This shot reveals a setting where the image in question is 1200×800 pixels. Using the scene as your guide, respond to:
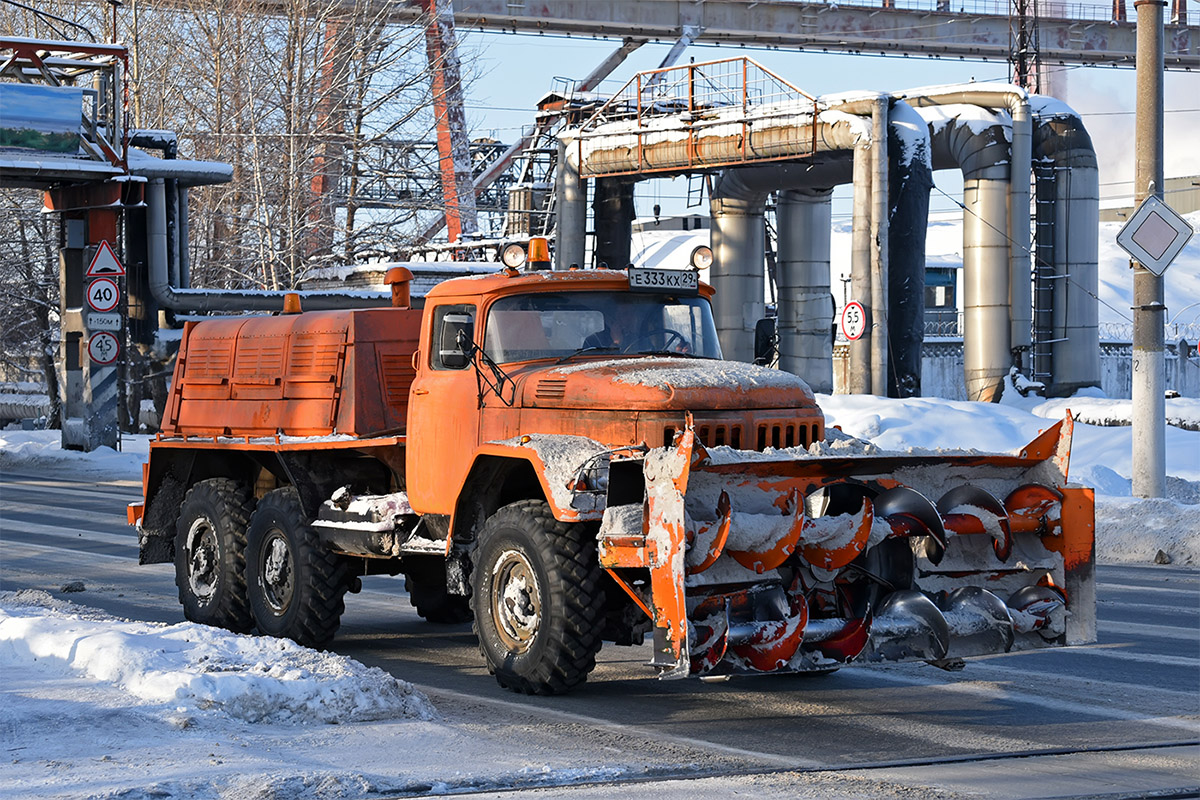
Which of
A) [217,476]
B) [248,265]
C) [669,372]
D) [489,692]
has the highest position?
[248,265]

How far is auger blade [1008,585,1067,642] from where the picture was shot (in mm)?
8359

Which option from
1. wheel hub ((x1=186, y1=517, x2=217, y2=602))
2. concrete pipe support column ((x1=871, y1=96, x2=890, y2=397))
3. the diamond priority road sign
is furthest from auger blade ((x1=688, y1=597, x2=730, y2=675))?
concrete pipe support column ((x1=871, y1=96, x2=890, y2=397))

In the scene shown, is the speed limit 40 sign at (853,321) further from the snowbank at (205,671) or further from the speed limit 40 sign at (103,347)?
the snowbank at (205,671)

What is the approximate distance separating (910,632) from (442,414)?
3222 millimetres

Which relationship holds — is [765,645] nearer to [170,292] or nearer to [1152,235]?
[1152,235]

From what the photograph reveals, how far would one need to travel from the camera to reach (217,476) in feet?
39.4

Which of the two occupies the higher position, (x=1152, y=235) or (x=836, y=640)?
(x=1152, y=235)

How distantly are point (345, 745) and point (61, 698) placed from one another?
170 cm

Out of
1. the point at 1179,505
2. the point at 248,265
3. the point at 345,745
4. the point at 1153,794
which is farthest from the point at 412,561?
the point at 248,265

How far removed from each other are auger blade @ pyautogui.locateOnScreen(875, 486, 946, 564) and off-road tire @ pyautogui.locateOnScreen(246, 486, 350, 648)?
4095mm

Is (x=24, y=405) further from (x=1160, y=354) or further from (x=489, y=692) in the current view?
(x=489, y=692)

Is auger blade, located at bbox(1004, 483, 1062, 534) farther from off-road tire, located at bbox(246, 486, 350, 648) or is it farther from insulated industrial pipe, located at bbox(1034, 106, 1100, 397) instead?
insulated industrial pipe, located at bbox(1034, 106, 1100, 397)

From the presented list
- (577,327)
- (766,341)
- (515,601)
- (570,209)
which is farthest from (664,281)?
(570,209)

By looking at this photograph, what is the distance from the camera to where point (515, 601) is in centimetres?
849
